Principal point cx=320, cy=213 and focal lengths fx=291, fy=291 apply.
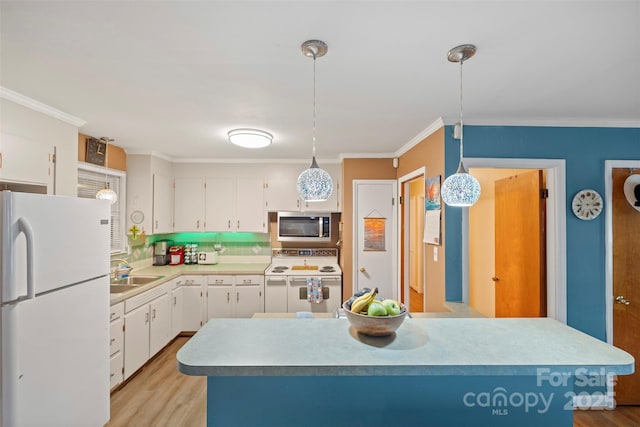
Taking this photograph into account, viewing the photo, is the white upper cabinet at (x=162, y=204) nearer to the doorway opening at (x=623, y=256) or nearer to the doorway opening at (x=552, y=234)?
the doorway opening at (x=552, y=234)

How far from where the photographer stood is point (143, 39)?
52.1 inches

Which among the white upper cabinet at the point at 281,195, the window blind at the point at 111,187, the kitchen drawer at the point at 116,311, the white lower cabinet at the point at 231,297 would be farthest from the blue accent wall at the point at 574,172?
the window blind at the point at 111,187

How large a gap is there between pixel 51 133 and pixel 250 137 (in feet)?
4.91

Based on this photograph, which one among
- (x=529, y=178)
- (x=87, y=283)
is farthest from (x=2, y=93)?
(x=529, y=178)

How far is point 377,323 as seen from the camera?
1.19 m

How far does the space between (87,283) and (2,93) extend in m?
1.33

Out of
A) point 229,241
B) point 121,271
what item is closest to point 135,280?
point 121,271

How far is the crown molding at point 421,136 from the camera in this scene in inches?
94.0

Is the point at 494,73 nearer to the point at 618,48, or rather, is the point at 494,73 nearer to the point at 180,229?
the point at 618,48

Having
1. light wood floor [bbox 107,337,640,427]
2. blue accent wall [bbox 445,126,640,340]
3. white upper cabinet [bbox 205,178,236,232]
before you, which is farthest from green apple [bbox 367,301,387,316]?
white upper cabinet [bbox 205,178,236,232]

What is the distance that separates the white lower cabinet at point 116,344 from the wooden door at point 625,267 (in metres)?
4.17

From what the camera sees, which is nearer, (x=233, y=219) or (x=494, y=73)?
(x=494, y=73)

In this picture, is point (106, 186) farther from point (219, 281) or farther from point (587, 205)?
point (587, 205)

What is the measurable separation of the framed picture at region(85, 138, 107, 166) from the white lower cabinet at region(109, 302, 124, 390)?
5.01 feet
